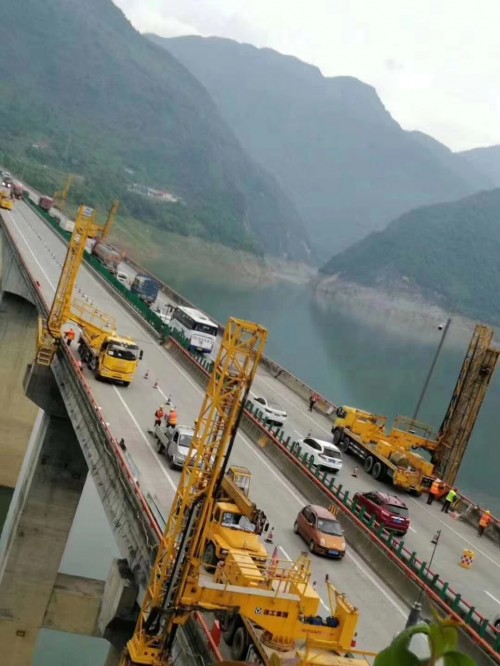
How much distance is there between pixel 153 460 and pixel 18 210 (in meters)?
84.8

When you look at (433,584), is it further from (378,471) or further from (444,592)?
(378,471)

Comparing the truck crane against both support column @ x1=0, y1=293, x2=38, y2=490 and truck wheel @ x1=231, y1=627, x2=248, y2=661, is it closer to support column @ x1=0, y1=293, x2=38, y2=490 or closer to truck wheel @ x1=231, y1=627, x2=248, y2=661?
truck wheel @ x1=231, y1=627, x2=248, y2=661

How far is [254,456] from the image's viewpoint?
3425 centimetres

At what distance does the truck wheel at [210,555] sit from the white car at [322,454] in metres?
16.9

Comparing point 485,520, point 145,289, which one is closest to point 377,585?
point 485,520

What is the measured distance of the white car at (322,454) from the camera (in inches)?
1409

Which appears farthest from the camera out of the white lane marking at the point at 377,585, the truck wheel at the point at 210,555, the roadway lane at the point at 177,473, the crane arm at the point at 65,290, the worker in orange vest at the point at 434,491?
the crane arm at the point at 65,290

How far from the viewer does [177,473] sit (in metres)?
28.7

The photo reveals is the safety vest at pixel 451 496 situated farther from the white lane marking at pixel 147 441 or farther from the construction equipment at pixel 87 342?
the construction equipment at pixel 87 342

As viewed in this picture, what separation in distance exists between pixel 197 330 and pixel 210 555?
4258 cm

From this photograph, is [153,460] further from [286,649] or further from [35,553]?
[286,649]

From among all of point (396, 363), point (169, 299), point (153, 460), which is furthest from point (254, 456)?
point (396, 363)

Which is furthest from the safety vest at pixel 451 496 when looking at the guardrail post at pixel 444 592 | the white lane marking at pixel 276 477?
the guardrail post at pixel 444 592

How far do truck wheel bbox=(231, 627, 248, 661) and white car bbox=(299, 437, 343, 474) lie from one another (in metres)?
19.4
